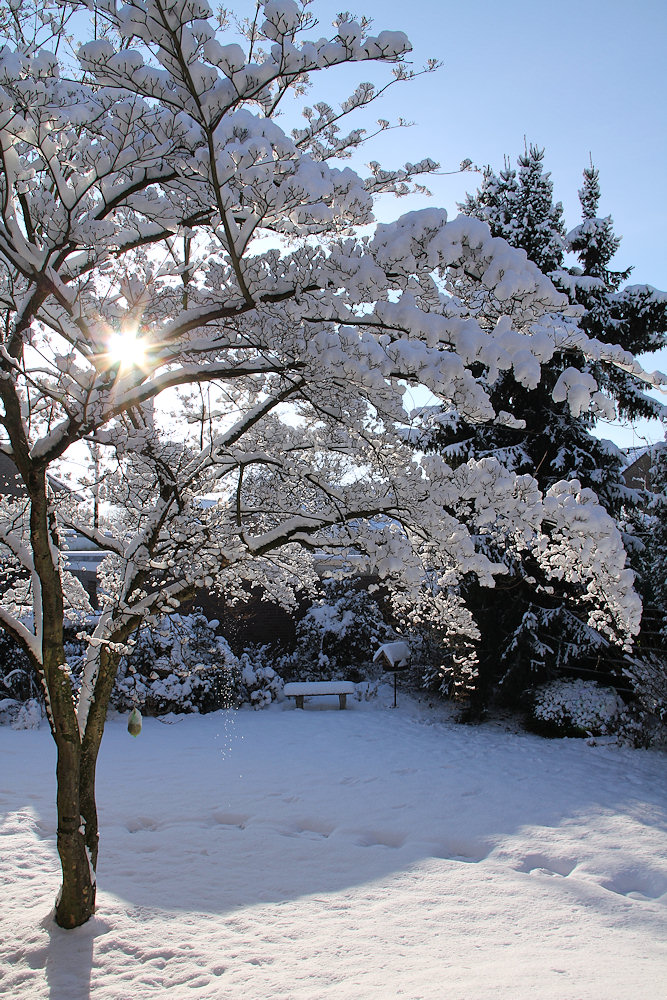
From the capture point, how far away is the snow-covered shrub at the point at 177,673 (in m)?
10.2

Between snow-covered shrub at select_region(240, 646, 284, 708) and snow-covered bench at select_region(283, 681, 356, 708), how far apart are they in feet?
1.20

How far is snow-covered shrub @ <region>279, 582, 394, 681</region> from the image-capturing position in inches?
497

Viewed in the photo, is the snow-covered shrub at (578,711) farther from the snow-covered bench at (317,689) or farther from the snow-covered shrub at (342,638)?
the snow-covered shrub at (342,638)

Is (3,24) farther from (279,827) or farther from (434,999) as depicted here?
(279,827)

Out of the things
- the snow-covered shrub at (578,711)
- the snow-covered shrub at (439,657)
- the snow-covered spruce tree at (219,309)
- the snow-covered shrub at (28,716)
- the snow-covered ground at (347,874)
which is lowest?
the snow-covered ground at (347,874)

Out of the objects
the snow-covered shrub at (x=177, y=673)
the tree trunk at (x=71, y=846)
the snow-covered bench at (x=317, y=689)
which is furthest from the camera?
the snow-covered bench at (x=317, y=689)

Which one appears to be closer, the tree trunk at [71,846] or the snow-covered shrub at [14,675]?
the tree trunk at [71,846]

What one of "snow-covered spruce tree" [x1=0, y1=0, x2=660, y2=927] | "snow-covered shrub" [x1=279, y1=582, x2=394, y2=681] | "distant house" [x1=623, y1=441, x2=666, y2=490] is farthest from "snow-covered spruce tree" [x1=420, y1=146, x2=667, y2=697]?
"distant house" [x1=623, y1=441, x2=666, y2=490]

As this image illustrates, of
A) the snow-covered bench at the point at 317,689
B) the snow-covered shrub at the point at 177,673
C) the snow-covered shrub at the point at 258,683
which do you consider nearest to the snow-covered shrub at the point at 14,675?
the snow-covered shrub at the point at 177,673

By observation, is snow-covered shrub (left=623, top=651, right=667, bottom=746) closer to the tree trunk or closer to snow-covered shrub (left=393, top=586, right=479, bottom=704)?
snow-covered shrub (left=393, top=586, right=479, bottom=704)

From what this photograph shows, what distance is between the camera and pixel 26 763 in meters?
7.45

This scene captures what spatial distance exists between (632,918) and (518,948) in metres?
1.07

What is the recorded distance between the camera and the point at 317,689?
36.6 feet

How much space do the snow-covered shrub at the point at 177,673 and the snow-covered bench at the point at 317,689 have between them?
0.95 m
